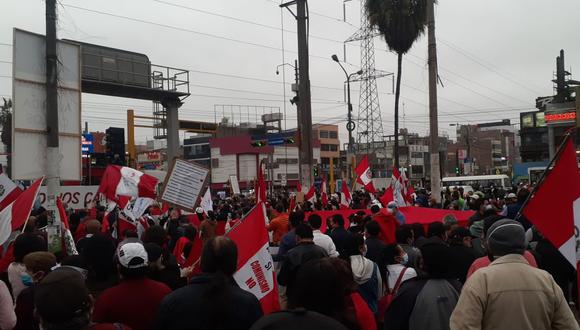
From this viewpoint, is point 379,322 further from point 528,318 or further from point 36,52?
point 36,52

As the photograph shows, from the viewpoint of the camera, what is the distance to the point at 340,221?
831 centimetres

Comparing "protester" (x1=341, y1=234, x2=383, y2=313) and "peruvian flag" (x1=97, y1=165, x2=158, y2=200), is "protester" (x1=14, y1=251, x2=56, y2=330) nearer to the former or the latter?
"protester" (x1=341, y1=234, x2=383, y2=313)

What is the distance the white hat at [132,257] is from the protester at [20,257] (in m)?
1.57

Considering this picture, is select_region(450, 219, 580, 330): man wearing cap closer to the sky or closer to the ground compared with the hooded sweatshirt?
closer to the sky

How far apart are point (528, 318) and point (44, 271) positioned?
368cm

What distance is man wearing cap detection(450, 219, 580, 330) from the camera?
337 cm

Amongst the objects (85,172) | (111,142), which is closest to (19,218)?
(111,142)

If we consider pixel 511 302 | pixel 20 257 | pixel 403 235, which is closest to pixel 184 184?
pixel 403 235

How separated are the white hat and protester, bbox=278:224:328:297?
2.09 meters

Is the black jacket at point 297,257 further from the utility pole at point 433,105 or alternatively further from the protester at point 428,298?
the utility pole at point 433,105

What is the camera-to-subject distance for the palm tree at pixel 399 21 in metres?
30.4

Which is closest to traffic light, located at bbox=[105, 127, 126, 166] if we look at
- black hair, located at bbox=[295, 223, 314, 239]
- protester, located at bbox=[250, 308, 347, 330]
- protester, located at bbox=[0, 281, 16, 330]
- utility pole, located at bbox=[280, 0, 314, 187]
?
utility pole, located at bbox=[280, 0, 314, 187]

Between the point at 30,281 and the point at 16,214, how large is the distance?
2.64 m

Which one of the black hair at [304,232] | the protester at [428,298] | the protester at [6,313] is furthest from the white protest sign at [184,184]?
the protester at [428,298]
